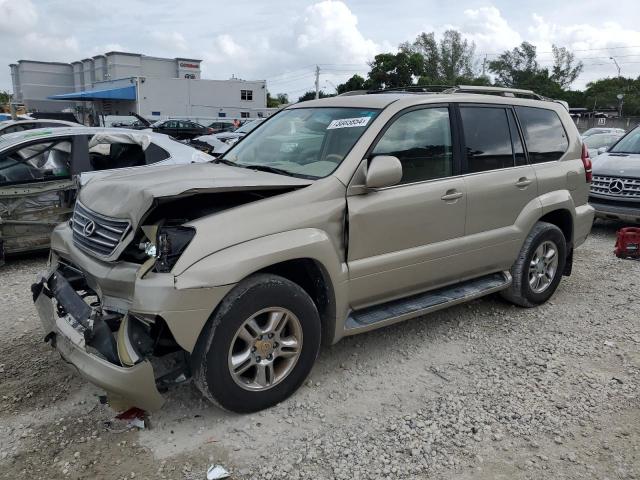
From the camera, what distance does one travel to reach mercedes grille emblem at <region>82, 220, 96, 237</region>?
342 centimetres

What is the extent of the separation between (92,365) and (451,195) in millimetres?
2702

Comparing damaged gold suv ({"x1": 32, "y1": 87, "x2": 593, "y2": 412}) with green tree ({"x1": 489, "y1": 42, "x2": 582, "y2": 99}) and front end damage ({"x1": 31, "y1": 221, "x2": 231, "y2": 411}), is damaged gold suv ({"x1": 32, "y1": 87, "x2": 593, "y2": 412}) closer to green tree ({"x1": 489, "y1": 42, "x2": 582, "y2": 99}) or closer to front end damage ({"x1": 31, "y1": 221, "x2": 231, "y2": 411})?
front end damage ({"x1": 31, "y1": 221, "x2": 231, "y2": 411})

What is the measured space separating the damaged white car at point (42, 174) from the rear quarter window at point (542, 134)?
4015mm

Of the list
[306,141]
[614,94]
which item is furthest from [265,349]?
[614,94]

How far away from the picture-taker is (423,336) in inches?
179

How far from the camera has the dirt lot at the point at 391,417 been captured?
2900 millimetres

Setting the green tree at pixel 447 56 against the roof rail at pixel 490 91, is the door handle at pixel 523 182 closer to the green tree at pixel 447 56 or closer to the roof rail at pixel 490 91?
the roof rail at pixel 490 91

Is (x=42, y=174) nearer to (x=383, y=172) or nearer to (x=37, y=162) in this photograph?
(x=37, y=162)

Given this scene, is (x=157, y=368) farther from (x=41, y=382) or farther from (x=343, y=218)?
(x=343, y=218)

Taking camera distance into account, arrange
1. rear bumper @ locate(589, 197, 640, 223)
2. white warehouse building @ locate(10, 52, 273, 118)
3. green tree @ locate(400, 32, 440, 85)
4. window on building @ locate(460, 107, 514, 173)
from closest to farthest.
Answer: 1. window on building @ locate(460, 107, 514, 173)
2. rear bumper @ locate(589, 197, 640, 223)
3. white warehouse building @ locate(10, 52, 273, 118)
4. green tree @ locate(400, 32, 440, 85)

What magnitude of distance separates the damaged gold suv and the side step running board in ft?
0.05

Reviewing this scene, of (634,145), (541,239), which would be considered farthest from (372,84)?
(541,239)

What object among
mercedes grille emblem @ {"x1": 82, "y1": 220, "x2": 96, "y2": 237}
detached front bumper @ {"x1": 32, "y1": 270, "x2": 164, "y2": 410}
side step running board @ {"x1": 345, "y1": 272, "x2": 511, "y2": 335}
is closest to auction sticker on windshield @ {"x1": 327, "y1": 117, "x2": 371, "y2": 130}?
side step running board @ {"x1": 345, "y1": 272, "x2": 511, "y2": 335}

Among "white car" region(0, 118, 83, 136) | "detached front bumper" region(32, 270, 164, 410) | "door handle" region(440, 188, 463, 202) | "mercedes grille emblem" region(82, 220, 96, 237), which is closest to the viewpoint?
"detached front bumper" region(32, 270, 164, 410)
